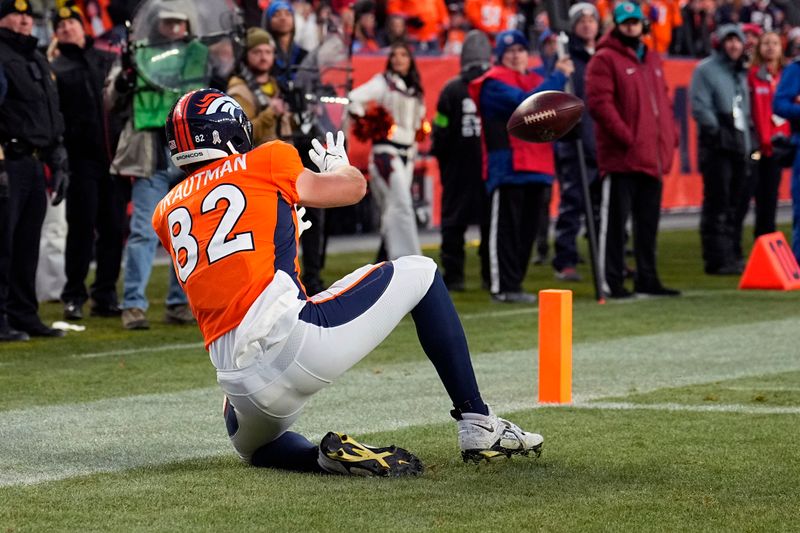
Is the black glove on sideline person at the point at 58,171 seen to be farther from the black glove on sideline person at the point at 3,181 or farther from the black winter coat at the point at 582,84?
the black winter coat at the point at 582,84

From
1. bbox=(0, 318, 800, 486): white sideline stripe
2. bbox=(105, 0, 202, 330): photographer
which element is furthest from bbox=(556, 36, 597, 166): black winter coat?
bbox=(105, 0, 202, 330): photographer

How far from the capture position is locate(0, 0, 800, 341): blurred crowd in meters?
10.3

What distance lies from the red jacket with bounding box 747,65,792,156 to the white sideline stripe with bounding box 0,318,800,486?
4924mm

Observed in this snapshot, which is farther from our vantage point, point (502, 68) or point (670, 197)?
point (670, 197)

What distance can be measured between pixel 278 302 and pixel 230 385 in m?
0.35

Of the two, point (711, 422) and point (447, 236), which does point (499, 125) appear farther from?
point (711, 422)

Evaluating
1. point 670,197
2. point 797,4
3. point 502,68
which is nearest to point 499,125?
point 502,68

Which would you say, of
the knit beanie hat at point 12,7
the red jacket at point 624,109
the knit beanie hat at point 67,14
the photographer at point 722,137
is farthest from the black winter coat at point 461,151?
the knit beanie hat at point 12,7

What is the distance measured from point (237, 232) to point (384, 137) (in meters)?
7.91

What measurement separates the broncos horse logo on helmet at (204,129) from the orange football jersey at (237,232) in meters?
0.11

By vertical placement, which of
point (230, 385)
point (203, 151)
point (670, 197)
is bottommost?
point (670, 197)

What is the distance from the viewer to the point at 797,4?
27.2 meters

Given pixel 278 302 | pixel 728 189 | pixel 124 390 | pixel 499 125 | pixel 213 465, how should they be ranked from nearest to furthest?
pixel 278 302 → pixel 213 465 → pixel 124 390 → pixel 499 125 → pixel 728 189

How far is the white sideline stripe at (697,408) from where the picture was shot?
6957mm
